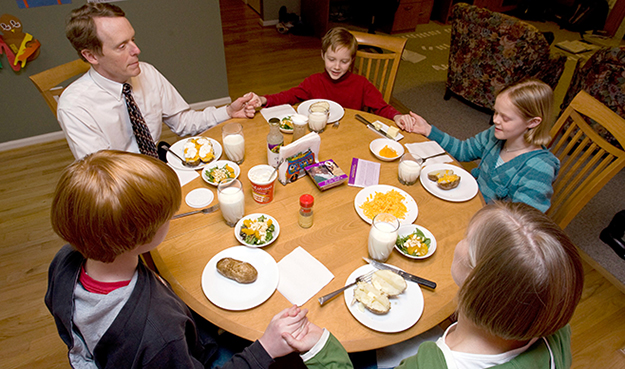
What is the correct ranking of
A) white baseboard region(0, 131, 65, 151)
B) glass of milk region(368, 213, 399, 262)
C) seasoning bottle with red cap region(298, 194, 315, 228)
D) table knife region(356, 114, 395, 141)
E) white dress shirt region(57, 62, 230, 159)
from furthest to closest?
white baseboard region(0, 131, 65, 151) < table knife region(356, 114, 395, 141) < white dress shirt region(57, 62, 230, 159) < seasoning bottle with red cap region(298, 194, 315, 228) < glass of milk region(368, 213, 399, 262)

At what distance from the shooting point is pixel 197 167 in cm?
171

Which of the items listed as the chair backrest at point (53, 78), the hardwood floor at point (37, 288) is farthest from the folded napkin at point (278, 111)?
the hardwood floor at point (37, 288)

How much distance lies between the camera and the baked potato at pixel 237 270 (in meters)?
1.21

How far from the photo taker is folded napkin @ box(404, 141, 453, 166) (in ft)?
6.07

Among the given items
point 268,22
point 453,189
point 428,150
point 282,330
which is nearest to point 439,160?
point 428,150

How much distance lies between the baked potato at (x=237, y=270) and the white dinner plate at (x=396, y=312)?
0.34m

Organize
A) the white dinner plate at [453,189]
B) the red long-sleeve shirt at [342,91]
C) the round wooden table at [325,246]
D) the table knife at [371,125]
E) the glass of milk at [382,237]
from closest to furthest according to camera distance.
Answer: the round wooden table at [325,246], the glass of milk at [382,237], the white dinner plate at [453,189], the table knife at [371,125], the red long-sleeve shirt at [342,91]

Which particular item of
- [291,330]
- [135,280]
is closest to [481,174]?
[291,330]

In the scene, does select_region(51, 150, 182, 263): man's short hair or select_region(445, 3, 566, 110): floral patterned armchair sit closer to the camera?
select_region(51, 150, 182, 263): man's short hair

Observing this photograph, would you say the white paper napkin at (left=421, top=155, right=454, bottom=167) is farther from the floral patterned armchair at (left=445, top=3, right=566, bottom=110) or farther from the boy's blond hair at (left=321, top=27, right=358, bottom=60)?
the floral patterned armchair at (left=445, top=3, right=566, bottom=110)

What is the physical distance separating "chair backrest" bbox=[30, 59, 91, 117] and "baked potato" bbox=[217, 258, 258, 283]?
145 cm

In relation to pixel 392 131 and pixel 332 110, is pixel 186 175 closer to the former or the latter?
pixel 332 110

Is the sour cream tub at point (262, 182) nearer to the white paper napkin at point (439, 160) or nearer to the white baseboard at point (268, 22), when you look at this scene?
the white paper napkin at point (439, 160)

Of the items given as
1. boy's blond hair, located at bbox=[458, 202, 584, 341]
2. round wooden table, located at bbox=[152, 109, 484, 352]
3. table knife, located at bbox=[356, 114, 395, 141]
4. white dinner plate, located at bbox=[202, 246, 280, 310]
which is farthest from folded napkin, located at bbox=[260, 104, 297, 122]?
boy's blond hair, located at bbox=[458, 202, 584, 341]
